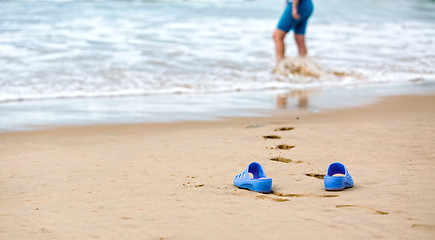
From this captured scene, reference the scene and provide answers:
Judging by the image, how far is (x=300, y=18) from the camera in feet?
27.8

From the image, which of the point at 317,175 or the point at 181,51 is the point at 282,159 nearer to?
the point at 317,175

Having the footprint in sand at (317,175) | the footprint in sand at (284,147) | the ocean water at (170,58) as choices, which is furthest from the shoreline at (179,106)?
the footprint in sand at (317,175)

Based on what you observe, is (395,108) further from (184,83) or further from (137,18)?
(137,18)

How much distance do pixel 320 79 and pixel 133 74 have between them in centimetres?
283

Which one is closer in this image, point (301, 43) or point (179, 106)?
point (179, 106)

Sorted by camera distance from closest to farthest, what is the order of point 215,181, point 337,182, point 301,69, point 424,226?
point 424,226
point 337,182
point 215,181
point 301,69

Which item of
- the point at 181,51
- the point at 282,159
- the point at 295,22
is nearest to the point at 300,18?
the point at 295,22

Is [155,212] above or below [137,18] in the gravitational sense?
below

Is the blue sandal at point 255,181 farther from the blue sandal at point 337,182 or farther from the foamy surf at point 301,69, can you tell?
the foamy surf at point 301,69

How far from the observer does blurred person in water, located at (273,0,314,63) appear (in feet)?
27.3

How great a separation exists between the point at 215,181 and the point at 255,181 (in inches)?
13.4

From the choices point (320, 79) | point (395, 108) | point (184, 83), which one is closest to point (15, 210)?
point (395, 108)

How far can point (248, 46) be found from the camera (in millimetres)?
11523

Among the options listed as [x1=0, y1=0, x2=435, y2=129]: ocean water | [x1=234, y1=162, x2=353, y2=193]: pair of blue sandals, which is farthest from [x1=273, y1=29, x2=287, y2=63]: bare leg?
[x1=234, y1=162, x2=353, y2=193]: pair of blue sandals
